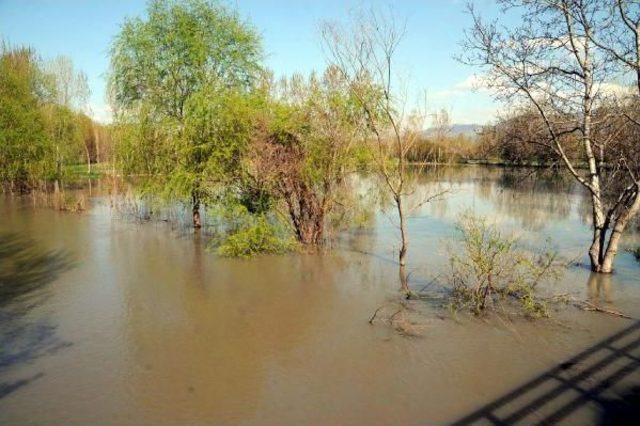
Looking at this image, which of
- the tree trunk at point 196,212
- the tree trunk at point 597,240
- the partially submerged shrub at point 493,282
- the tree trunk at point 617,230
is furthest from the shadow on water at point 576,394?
the tree trunk at point 196,212

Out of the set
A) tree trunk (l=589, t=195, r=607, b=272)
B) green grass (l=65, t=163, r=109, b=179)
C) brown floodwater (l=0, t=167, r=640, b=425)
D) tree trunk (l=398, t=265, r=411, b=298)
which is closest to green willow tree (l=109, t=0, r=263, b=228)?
brown floodwater (l=0, t=167, r=640, b=425)

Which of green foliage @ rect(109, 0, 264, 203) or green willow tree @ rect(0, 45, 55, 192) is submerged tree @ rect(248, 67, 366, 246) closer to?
green foliage @ rect(109, 0, 264, 203)

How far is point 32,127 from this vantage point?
2528 cm

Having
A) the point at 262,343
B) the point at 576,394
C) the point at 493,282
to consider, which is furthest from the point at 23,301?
the point at 576,394

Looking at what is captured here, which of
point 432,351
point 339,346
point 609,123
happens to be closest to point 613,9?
point 609,123

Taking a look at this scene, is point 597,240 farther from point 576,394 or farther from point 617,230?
point 576,394

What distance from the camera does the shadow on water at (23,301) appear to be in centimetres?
737

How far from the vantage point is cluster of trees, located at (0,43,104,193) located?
24.6 m

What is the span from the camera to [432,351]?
759 centimetres

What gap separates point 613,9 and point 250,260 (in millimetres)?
10363

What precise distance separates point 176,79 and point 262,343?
37.1 feet

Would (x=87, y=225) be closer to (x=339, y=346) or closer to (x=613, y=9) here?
(x=339, y=346)

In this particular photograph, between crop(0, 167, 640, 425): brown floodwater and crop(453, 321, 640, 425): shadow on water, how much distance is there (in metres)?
0.10

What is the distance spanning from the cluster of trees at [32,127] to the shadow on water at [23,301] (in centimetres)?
1134
